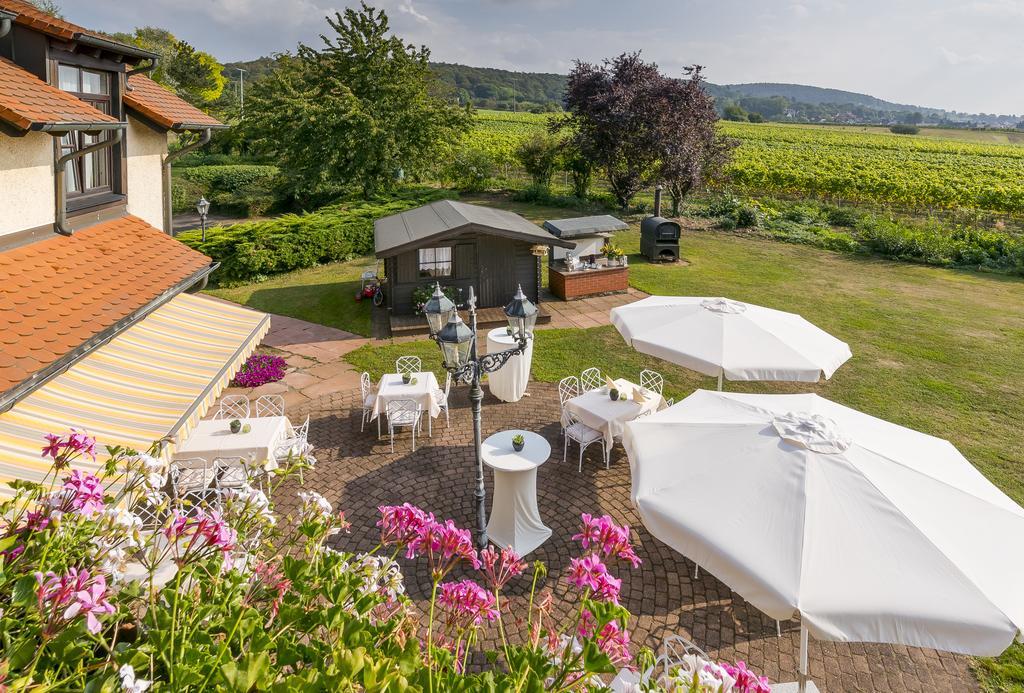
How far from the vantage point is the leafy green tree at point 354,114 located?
3033 cm

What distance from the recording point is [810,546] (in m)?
4.51

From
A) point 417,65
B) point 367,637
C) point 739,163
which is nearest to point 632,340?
point 367,637

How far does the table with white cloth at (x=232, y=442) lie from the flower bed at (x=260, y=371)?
3.42m

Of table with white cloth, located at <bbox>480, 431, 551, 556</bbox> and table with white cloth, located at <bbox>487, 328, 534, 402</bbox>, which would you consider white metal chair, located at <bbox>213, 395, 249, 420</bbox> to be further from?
table with white cloth, located at <bbox>480, 431, 551, 556</bbox>

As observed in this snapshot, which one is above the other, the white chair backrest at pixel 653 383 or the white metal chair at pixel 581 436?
the white chair backrest at pixel 653 383

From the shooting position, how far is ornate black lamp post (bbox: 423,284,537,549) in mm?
6324

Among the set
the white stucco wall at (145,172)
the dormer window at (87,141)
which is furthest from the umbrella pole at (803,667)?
the white stucco wall at (145,172)

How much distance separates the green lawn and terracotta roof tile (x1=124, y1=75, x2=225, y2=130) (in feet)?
22.2

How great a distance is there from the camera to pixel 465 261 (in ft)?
55.5

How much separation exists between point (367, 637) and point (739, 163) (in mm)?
46138

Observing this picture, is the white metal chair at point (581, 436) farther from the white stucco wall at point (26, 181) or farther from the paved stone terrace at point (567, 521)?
the white stucco wall at point (26, 181)

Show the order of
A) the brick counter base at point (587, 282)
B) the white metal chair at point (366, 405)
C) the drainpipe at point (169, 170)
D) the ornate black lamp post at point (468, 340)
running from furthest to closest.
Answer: the brick counter base at point (587, 282) → the drainpipe at point (169, 170) → the white metal chair at point (366, 405) → the ornate black lamp post at point (468, 340)

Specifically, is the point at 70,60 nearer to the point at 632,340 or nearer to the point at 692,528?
the point at 632,340

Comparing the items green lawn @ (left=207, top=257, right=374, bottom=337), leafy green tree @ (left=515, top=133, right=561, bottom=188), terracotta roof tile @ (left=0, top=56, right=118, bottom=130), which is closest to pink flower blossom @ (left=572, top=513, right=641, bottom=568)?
terracotta roof tile @ (left=0, top=56, right=118, bottom=130)
